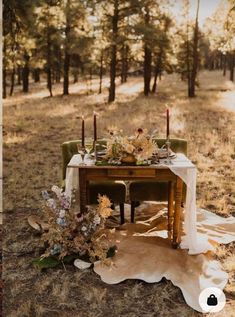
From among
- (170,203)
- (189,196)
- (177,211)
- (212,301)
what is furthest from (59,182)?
(212,301)

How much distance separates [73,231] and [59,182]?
3967 millimetres

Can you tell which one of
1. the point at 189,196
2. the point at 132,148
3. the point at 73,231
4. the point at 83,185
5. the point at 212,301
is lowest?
the point at 212,301

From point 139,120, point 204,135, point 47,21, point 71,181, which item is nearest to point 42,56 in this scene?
point 47,21

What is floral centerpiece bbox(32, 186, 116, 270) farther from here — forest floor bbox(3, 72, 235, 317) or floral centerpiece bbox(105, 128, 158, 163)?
floral centerpiece bbox(105, 128, 158, 163)

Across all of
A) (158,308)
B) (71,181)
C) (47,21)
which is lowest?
(158,308)

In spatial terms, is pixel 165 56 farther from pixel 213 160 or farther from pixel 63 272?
pixel 63 272

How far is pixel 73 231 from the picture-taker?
5.79 metres

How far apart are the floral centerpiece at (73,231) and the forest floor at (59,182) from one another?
0.97 ft

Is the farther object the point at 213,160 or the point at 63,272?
the point at 213,160

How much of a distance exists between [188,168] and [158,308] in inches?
76.5

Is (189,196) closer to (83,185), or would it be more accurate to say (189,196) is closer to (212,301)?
(83,185)

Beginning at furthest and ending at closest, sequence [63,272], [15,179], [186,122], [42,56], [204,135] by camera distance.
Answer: [42,56] < [186,122] < [204,135] < [15,179] < [63,272]

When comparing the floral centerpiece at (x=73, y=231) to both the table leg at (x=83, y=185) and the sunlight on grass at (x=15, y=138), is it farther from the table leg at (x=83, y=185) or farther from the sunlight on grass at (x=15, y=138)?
the sunlight on grass at (x=15, y=138)

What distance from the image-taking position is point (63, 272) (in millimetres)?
5484
